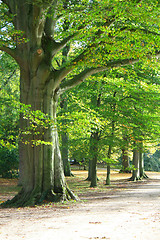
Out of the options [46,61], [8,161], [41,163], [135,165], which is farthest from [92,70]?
[135,165]

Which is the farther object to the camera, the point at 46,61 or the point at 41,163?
the point at 46,61

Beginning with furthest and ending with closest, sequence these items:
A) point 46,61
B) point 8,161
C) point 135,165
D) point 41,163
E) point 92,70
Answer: point 135,165
point 8,161
point 92,70
point 46,61
point 41,163

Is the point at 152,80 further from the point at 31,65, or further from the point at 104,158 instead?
the point at 31,65

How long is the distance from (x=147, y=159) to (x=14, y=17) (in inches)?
1483

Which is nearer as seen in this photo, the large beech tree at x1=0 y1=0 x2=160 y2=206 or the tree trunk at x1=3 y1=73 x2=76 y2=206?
the large beech tree at x1=0 y1=0 x2=160 y2=206

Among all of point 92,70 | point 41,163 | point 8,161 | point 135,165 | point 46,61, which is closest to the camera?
point 41,163

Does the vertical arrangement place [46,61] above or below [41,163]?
above

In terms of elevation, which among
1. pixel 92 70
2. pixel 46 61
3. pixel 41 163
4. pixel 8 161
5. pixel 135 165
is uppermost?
pixel 46 61

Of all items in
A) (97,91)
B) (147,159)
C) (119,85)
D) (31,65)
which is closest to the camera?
(31,65)

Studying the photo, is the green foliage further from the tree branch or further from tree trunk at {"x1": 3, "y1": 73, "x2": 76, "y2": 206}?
the tree branch

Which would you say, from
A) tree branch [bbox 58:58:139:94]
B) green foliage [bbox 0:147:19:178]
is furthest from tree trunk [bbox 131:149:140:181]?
tree branch [bbox 58:58:139:94]

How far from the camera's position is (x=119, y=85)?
17078 mm

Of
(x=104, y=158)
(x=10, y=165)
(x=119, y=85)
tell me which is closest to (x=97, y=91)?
(x=119, y=85)

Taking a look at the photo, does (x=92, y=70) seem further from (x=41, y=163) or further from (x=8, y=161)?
(x=8, y=161)
